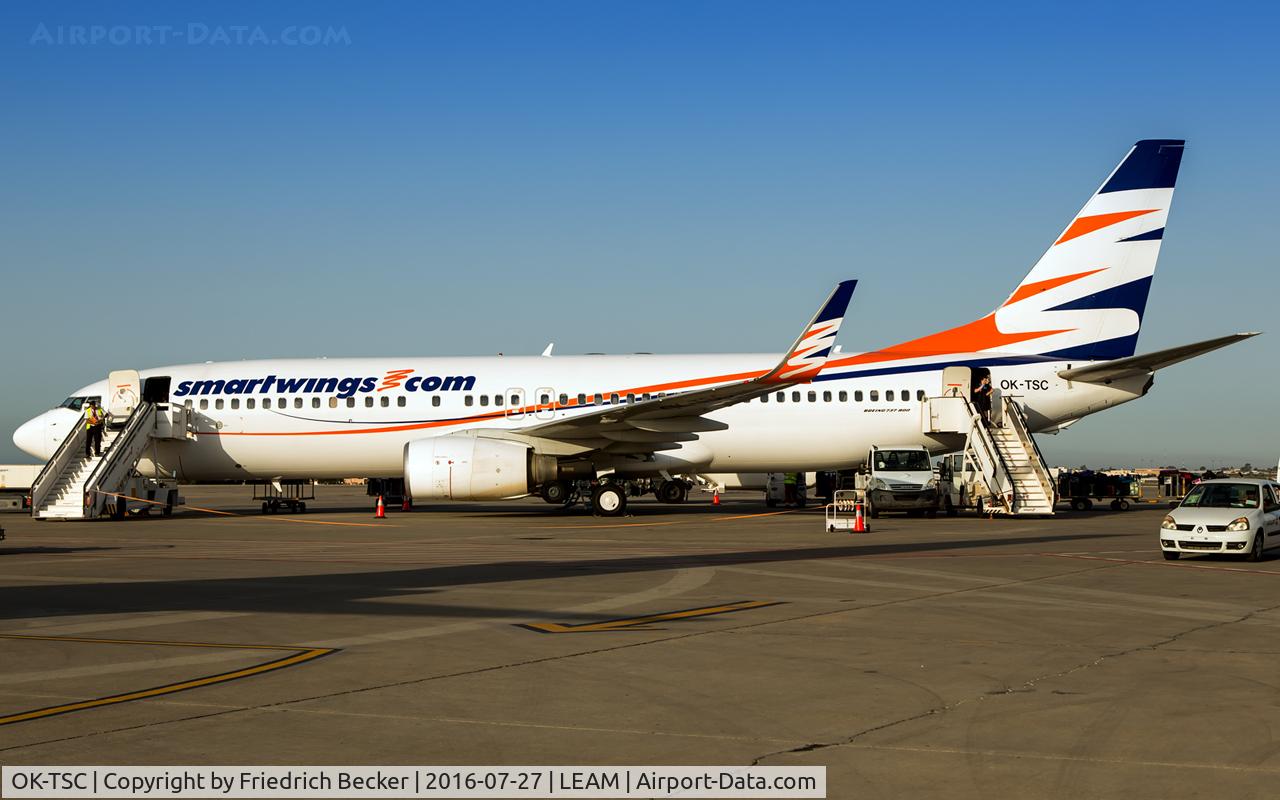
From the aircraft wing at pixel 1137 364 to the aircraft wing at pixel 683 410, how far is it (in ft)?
23.6

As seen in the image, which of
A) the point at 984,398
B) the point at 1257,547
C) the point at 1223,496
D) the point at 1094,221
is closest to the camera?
the point at 1257,547

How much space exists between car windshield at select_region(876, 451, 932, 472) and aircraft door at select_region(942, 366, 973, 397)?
6.94 feet

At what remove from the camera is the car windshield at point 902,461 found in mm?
31625

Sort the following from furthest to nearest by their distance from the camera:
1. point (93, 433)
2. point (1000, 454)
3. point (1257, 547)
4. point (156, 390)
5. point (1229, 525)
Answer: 1. point (156, 390)
2. point (93, 433)
3. point (1000, 454)
4. point (1257, 547)
5. point (1229, 525)

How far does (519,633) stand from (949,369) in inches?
945

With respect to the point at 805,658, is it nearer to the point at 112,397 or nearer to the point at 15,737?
the point at 15,737

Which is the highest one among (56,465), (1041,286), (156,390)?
(1041,286)

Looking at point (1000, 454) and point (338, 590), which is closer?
point (338, 590)

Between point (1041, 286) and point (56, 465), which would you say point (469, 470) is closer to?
point (56, 465)

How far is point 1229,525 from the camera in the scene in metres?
18.1

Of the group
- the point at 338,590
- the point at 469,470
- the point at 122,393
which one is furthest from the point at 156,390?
the point at 338,590

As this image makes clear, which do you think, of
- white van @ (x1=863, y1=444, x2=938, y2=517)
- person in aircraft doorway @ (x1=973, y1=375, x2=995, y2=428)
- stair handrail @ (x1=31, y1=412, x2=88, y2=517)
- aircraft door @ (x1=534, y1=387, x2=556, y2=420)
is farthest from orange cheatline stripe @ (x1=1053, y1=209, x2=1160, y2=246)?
stair handrail @ (x1=31, y1=412, x2=88, y2=517)

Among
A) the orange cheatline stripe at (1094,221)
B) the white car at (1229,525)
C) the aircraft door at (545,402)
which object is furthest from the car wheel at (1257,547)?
the aircraft door at (545,402)

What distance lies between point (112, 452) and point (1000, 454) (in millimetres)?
23277
